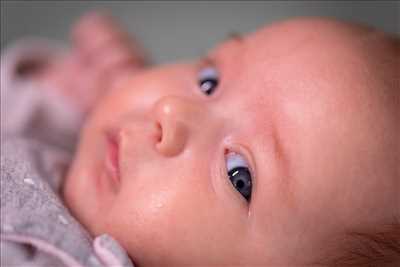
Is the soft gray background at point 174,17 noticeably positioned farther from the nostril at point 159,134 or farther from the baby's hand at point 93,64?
the nostril at point 159,134

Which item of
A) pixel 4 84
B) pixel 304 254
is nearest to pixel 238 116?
pixel 304 254

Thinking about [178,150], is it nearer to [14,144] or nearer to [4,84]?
[14,144]

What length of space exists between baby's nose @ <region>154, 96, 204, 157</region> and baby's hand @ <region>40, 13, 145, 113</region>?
37 cm

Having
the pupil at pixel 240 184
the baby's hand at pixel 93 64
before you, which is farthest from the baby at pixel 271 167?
the baby's hand at pixel 93 64

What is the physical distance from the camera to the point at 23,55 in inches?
42.9

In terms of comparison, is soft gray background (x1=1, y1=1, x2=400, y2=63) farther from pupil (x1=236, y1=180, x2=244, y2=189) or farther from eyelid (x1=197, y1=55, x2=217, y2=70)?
pupil (x1=236, y1=180, x2=244, y2=189)

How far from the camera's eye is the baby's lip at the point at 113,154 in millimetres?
742

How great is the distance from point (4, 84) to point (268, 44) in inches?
20.0

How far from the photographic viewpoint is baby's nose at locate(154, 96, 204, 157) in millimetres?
698

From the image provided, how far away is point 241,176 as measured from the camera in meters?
0.69

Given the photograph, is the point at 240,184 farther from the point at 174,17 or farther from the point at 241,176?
the point at 174,17

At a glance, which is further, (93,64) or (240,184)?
(93,64)

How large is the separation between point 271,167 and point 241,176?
48 mm

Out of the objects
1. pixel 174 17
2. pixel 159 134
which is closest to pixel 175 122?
pixel 159 134
